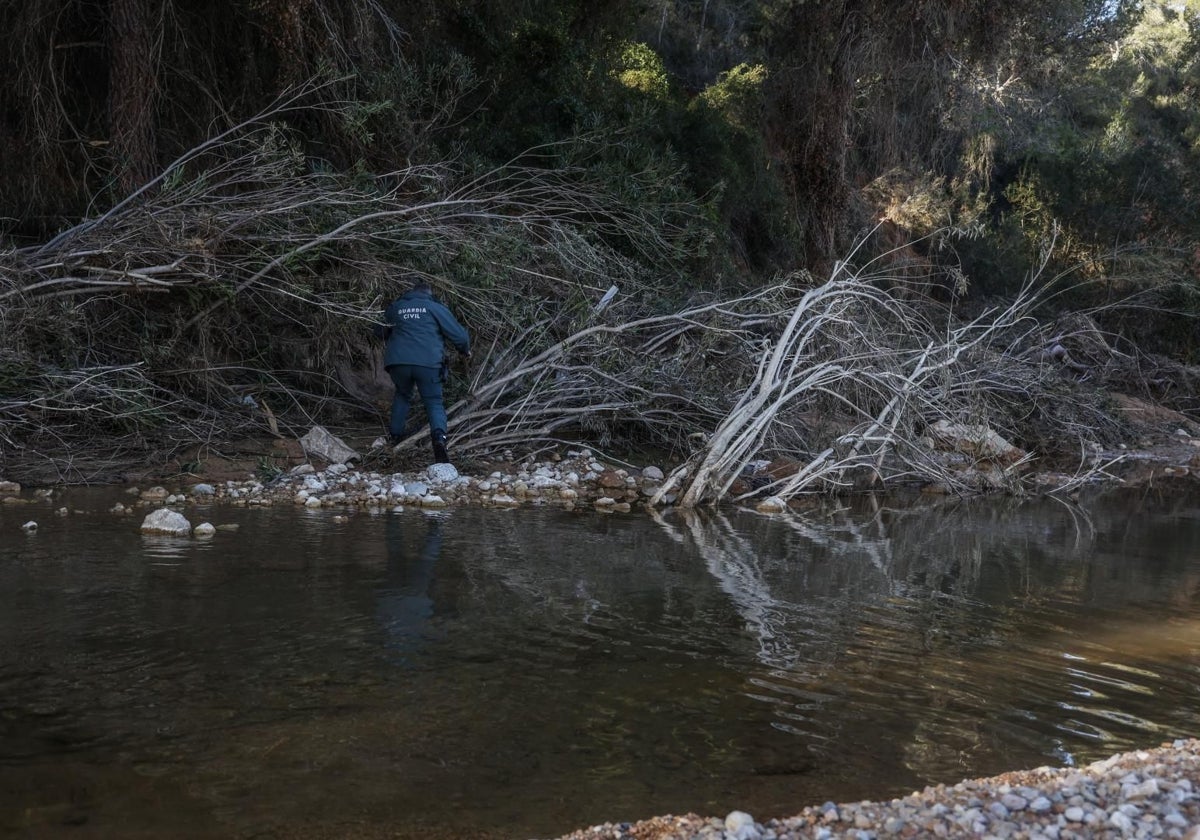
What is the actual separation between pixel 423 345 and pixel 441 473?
3.78 feet

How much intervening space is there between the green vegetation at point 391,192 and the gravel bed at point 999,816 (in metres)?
7.09

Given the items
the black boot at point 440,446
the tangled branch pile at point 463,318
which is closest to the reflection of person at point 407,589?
the black boot at point 440,446

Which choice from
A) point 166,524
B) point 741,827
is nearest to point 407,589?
point 166,524

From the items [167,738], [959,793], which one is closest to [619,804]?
[959,793]

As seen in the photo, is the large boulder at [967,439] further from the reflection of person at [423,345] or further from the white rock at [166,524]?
the white rock at [166,524]

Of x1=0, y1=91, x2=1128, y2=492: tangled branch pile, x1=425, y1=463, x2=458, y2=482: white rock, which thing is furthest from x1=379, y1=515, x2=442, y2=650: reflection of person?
x1=0, y1=91, x2=1128, y2=492: tangled branch pile

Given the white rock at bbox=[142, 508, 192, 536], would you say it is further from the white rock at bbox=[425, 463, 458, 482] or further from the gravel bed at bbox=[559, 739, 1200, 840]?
the gravel bed at bbox=[559, 739, 1200, 840]

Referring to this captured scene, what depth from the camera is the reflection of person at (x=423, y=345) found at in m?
9.69

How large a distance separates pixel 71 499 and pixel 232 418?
2119mm

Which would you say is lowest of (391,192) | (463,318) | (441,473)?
(441,473)

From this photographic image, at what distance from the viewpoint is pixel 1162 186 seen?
2255cm

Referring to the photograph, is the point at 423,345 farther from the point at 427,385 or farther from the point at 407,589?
the point at 407,589

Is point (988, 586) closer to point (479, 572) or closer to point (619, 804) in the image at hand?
point (479, 572)

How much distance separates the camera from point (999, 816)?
10.2ft
